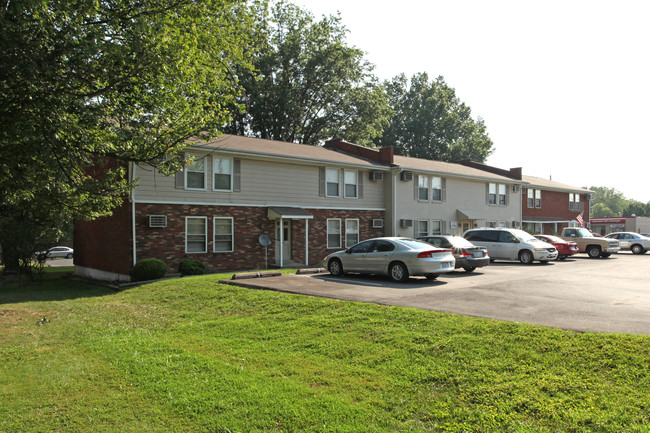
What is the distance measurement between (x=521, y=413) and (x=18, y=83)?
27.8ft

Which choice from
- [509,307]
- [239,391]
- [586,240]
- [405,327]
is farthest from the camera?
[586,240]

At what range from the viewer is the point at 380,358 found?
629 cm

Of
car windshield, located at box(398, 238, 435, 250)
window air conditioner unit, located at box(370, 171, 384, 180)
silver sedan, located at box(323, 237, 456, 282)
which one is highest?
window air conditioner unit, located at box(370, 171, 384, 180)

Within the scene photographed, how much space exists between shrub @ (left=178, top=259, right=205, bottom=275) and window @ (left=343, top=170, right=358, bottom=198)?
902 centimetres

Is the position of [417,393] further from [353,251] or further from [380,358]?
[353,251]

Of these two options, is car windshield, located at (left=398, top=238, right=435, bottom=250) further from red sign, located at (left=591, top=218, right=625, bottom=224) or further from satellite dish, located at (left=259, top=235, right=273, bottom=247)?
red sign, located at (left=591, top=218, right=625, bottom=224)

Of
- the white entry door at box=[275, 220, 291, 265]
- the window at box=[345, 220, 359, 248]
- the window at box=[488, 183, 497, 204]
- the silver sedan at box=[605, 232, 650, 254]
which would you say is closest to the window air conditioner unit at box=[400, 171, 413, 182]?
the window at box=[345, 220, 359, 248]

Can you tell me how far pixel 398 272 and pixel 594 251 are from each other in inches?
739

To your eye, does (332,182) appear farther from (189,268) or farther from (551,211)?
(551,211)

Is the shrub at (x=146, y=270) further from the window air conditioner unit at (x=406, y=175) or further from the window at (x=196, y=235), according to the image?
the window air conditioner unit at (x=406, y=175)

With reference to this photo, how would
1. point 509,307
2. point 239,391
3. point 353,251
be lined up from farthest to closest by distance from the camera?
point 353,251 → point 509,307 → point 239,391

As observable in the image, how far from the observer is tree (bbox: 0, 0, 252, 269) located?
298 inches

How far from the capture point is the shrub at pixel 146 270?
53.1ft

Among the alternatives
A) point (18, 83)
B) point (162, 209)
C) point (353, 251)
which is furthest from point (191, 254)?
point (18, 83)
